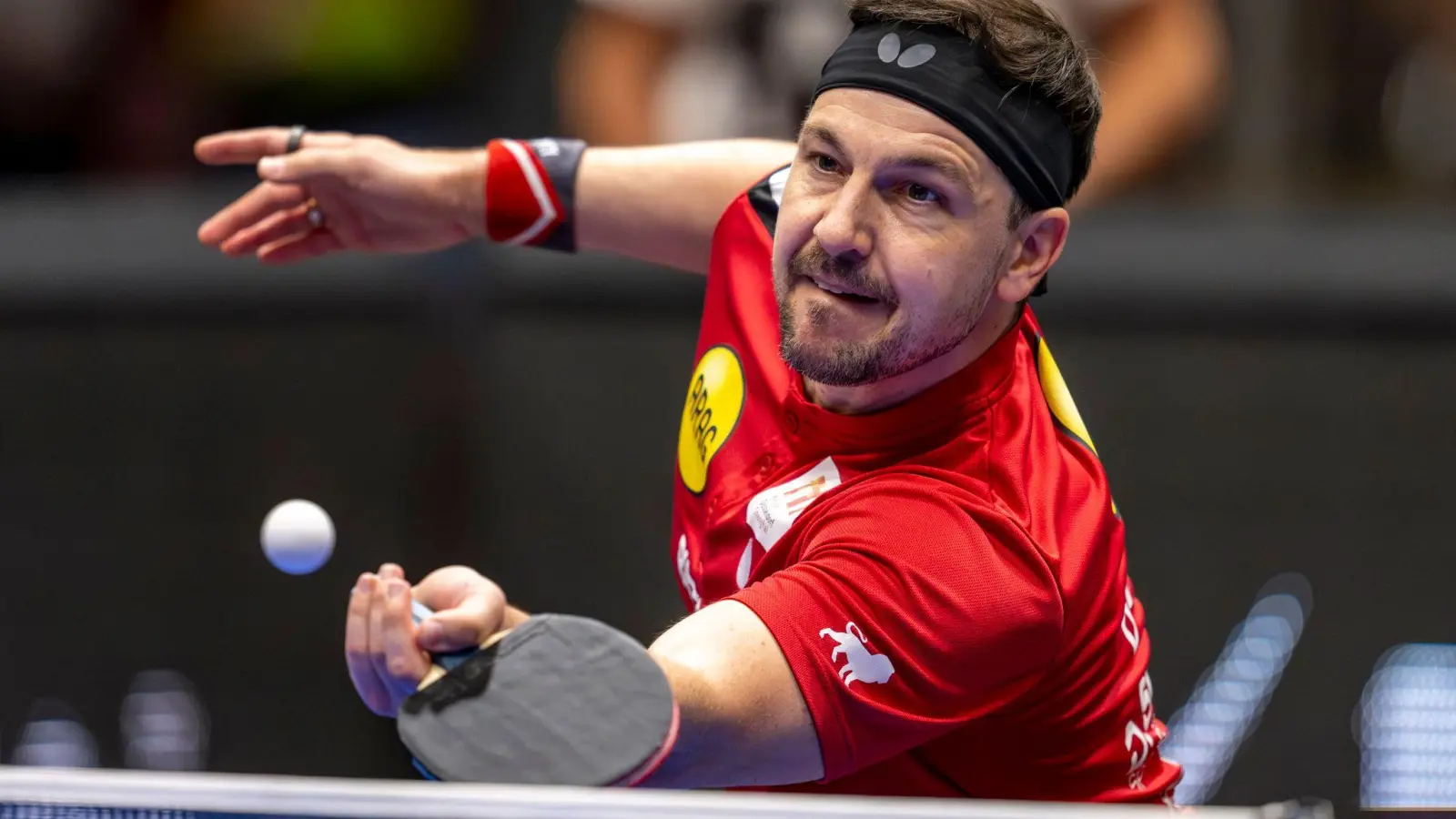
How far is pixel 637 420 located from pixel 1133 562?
149 centimetres

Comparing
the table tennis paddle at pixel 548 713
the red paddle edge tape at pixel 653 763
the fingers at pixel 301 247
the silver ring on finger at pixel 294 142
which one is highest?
the silver ring on finger at pixel 294 142

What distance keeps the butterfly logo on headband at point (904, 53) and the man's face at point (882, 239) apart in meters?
0.05

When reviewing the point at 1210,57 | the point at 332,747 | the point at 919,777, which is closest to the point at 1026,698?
the point at 919,777

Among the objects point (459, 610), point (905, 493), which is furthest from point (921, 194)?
point (459, 610)

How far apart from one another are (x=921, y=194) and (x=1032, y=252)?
0.23 metres

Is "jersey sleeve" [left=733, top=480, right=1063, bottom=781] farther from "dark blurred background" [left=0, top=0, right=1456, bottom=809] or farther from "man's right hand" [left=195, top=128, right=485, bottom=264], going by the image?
"dark blurred background" [left=0, top=0, right=1456, bottom=809]

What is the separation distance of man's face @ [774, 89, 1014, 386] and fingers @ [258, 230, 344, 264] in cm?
108

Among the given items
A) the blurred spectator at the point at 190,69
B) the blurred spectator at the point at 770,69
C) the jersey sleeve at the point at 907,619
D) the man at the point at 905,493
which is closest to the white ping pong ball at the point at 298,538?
the man at the point at 905,493

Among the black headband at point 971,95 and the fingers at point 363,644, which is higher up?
the black headband at point 971,95

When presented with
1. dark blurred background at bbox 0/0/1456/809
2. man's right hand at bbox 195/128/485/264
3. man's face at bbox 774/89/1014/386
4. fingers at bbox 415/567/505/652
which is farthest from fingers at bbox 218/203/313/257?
dark blurred background at bbox 0/0/1456/809

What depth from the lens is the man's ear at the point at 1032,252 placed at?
7.79 ft

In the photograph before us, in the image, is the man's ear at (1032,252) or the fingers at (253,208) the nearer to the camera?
the man's ear at (1032,252)

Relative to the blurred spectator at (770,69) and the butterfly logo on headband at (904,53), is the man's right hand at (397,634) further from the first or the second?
the blurred spectator at (770,69)

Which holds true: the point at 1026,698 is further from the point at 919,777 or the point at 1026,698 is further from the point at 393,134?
the point at 393,134
